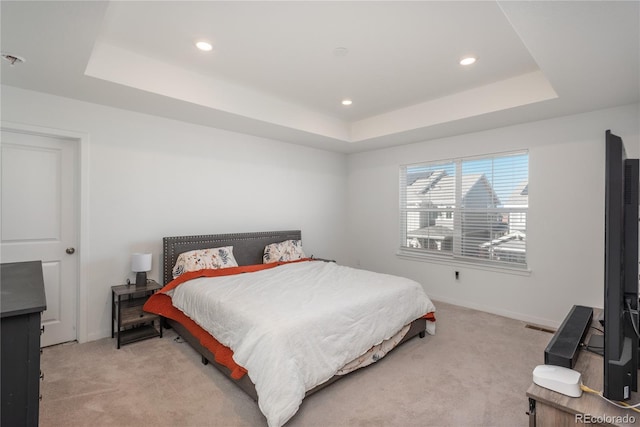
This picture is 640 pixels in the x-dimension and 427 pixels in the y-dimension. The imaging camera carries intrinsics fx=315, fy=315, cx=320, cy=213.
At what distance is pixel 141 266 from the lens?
129 inches

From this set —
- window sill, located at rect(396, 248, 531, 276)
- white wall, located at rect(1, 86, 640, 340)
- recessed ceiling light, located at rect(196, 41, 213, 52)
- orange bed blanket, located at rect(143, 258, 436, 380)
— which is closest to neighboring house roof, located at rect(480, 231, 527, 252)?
white wall, located at rect(1, 86, 640, 340)

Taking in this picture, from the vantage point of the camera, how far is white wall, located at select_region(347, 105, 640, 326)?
334 centimetres

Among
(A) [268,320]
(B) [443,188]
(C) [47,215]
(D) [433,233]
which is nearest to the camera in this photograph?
(A) [268,320]

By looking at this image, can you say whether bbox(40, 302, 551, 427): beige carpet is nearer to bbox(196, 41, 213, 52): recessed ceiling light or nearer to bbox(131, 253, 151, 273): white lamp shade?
bbox(131, 253, 151, 273): white lamp shade

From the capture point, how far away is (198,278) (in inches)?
128

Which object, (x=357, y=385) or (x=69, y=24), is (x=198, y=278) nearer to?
→ (x=357, y=385)

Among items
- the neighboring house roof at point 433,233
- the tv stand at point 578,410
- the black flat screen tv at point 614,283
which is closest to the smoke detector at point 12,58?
the black flat screen tv at point 614,283

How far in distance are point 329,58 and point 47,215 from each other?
3079mm

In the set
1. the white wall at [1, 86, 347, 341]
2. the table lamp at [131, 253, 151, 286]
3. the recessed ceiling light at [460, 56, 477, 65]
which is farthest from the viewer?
the table lamp at [131, 253, 151, 286]

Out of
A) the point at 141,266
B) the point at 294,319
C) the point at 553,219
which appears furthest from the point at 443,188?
the point at 141,266

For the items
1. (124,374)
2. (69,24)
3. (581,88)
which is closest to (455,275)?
(581,88)

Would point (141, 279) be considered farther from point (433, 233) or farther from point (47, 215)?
point (433, 233)

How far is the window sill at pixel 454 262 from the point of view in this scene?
3904 mm

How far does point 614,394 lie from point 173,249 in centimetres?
370
